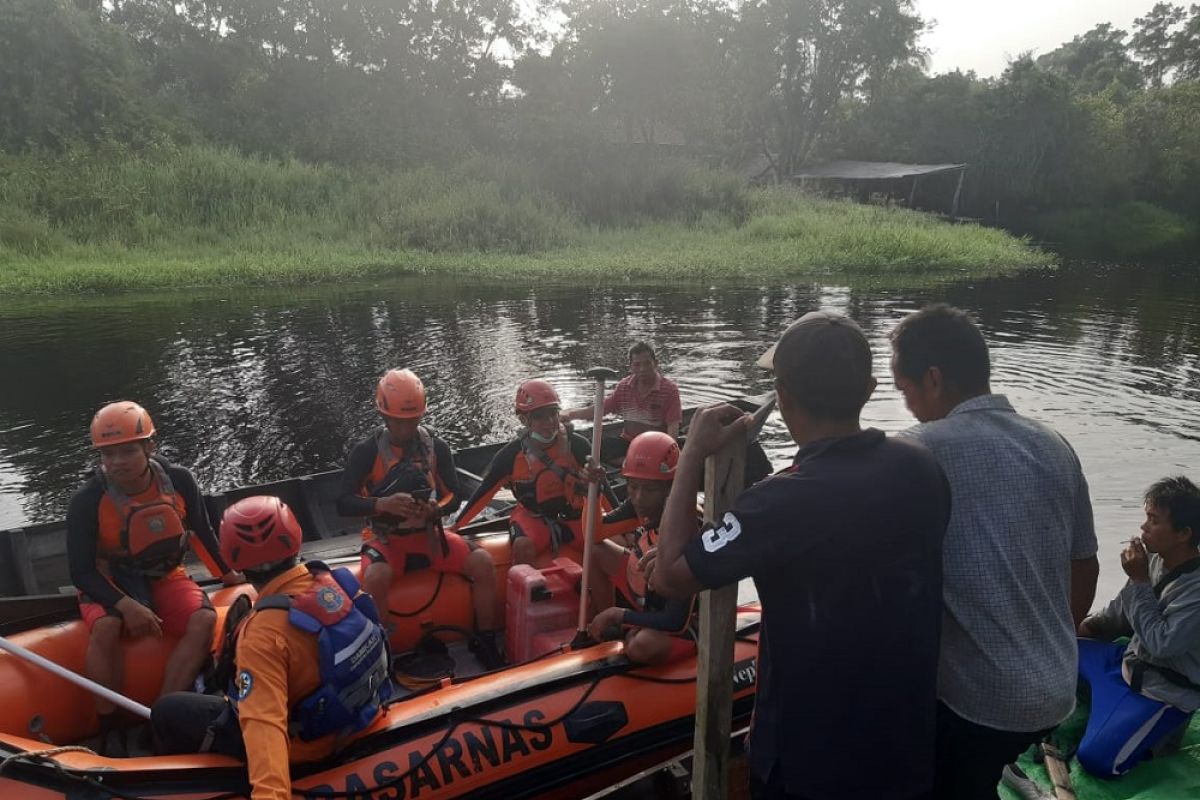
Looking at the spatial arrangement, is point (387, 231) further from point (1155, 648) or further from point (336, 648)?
point (1155, 648)

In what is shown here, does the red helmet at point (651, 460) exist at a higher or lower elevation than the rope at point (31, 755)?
higher

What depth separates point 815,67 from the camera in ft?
132

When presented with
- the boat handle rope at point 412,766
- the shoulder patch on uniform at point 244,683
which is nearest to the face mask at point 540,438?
the boat handle rope at point 412,766

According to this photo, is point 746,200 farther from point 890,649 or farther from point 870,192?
point 890,649

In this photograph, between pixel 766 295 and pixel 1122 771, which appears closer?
pixel 1122 771

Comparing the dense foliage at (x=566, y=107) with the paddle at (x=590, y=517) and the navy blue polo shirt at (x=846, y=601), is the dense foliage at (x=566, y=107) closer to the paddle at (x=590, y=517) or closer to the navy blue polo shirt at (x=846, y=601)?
the paddle at (x=590, y=517)

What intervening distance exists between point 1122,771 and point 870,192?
38.1 metres

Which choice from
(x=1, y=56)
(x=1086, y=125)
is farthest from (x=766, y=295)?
(x=1086, y=125)

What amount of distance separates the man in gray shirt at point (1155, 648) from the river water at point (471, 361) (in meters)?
3.42

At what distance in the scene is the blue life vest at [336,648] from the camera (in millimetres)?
2920

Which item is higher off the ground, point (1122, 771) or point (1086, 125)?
point (1086, 125)

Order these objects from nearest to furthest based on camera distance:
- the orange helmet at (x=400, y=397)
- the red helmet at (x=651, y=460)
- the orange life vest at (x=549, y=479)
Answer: the red helmet at (x=651, y=460)
the orange helmet at (x=400, y=397)
the orange life vest at (x=549, y=479)

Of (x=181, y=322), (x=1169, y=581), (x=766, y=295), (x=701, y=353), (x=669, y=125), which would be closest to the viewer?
(x=1169, y=581)

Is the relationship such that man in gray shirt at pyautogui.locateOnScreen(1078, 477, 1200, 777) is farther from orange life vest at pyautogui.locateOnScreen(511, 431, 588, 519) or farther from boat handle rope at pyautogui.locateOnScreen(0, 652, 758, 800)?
orange life vest at pyautogui.locateOnScreen(511, 431, 588, 519)
